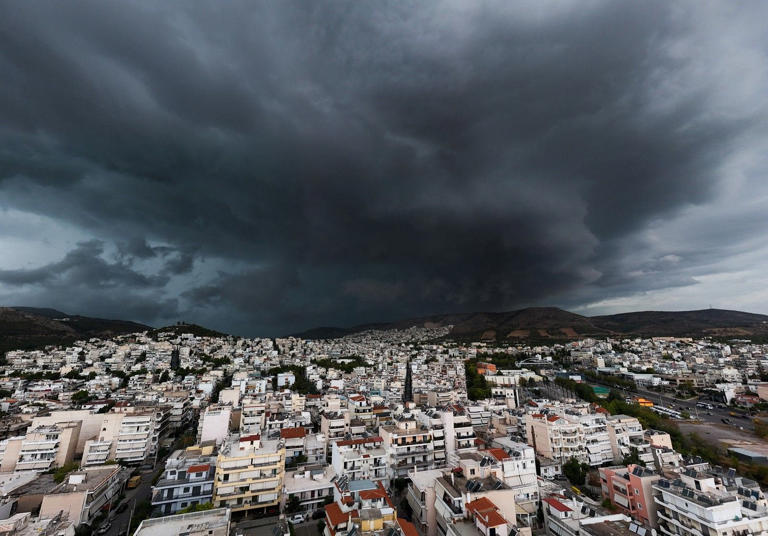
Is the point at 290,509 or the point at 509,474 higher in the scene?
the point at 509,474

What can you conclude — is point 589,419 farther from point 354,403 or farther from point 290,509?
point 290,509

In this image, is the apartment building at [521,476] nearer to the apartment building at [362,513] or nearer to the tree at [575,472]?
the apartment building at [362,513]

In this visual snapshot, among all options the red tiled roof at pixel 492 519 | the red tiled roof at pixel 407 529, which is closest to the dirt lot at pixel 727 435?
the red tiled roof at pixel 492 519

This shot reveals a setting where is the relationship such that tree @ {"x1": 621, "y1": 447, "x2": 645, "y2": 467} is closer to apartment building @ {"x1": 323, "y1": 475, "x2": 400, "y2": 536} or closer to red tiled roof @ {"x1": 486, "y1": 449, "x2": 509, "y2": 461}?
red tiled roof @ {"x1": 486, "y1": 449, "x2": 509, "y2": 461}

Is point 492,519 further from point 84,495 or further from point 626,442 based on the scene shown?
point 626,442

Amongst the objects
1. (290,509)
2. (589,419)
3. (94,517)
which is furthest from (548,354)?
(94,517)

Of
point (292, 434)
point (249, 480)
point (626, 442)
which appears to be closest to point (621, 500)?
point (626, 442)
